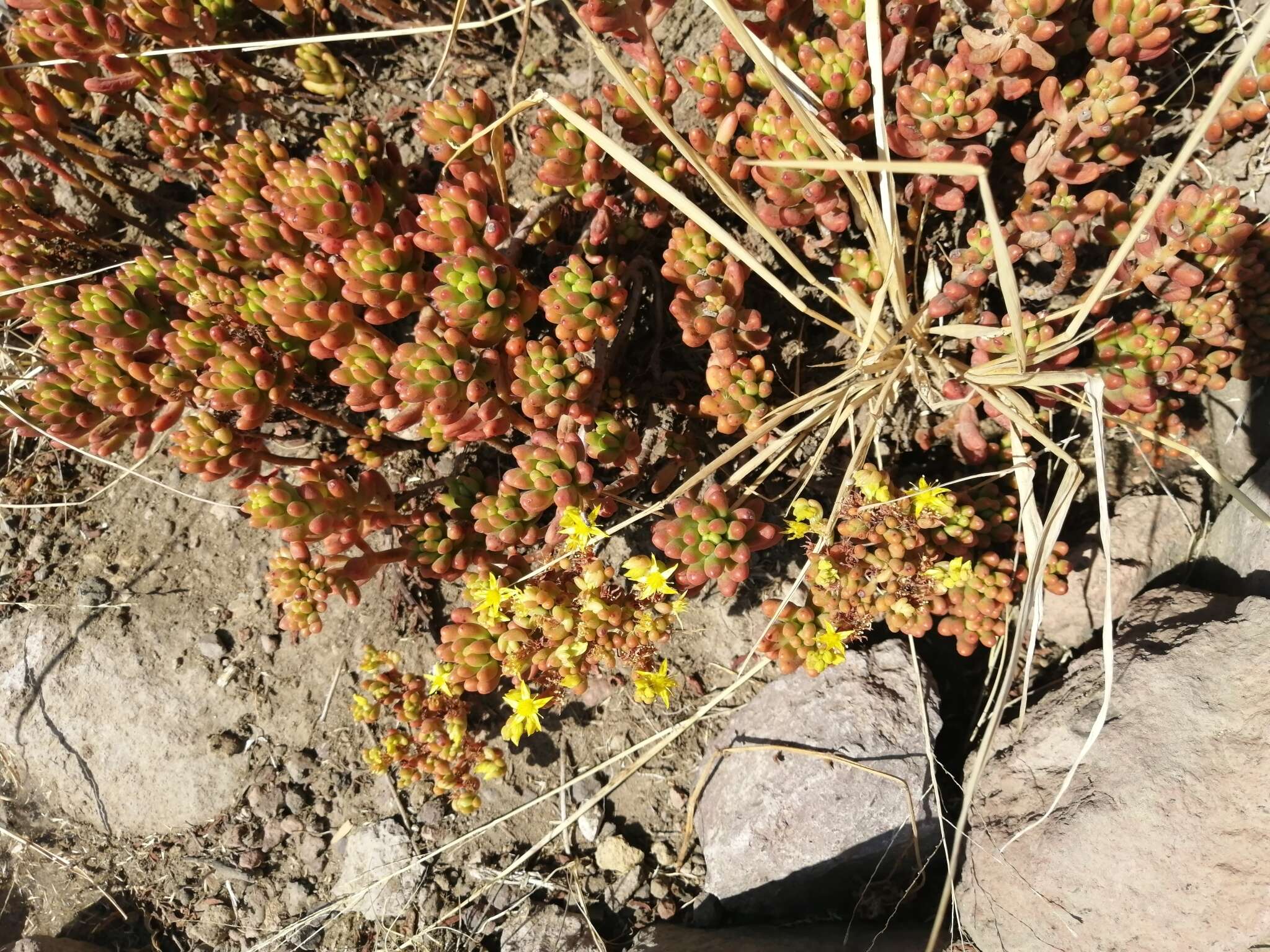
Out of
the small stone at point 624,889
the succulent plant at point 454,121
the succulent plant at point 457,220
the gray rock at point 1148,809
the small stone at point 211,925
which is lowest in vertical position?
the small stone at point 211,925

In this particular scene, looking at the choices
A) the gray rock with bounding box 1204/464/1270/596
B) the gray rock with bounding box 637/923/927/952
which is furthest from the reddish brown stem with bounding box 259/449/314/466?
the gray rock with bounding box 1204/464/1270/596

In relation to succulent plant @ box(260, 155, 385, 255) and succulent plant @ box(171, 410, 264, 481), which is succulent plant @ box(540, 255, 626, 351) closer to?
succulent plant @ box(260, 155, 385, 255)

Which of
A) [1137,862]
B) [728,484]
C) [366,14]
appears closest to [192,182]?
[366,14]

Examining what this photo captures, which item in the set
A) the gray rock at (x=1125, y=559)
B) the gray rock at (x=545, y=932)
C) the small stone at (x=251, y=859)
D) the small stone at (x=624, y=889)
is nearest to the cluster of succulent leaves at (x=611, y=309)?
the gray rock at (x=1125, y=559)

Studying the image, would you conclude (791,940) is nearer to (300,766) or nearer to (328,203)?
(300,766)

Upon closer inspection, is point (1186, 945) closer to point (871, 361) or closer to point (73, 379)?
point (871, 361)

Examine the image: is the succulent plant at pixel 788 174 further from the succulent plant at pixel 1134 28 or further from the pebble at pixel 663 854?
the pebble at pixel 663 854

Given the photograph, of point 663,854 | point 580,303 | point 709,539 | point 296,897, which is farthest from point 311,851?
point 580,303
